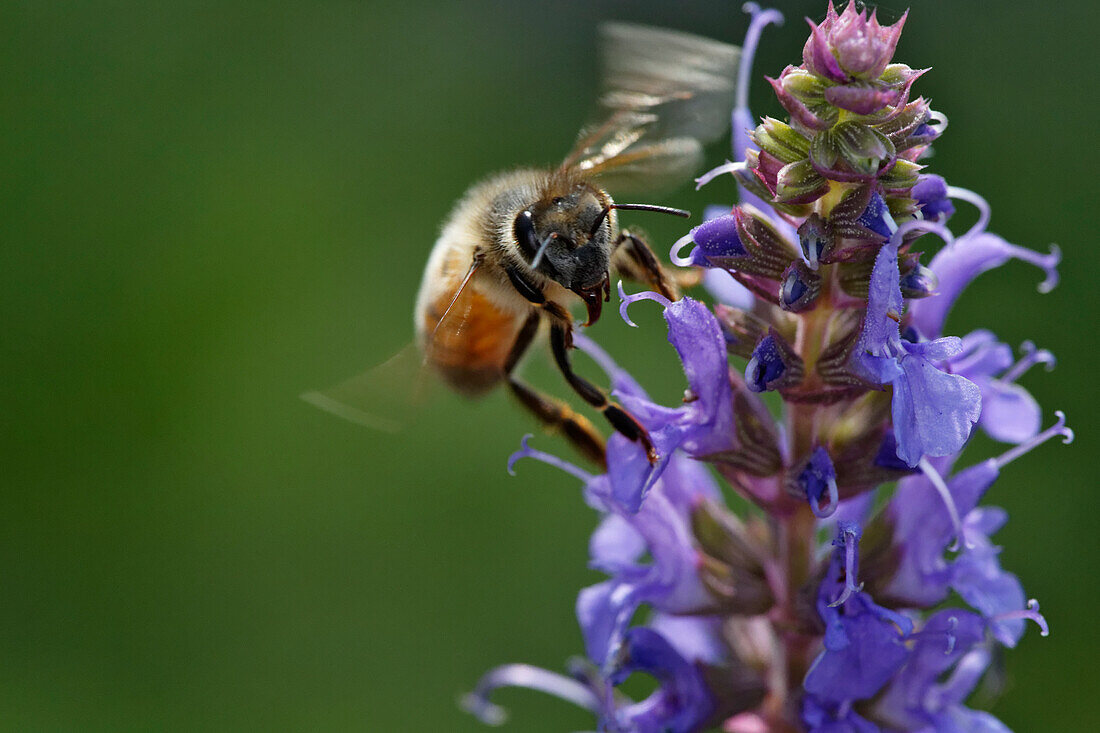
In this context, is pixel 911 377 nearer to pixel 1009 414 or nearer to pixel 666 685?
pixel 1009 414

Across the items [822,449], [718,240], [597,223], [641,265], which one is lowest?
[822,449]

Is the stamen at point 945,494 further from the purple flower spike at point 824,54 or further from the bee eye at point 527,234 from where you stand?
the bee eye at point 527,234

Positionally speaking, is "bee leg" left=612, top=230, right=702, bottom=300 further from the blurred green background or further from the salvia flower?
the blurred green background

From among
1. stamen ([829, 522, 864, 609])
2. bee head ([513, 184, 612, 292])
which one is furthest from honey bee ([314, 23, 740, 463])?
stamen ([829, 522, 864, 609])

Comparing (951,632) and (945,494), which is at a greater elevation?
(945,494)

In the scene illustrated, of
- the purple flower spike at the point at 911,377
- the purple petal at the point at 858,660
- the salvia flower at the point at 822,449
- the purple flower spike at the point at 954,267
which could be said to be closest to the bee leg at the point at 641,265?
the salvia flower at the point at 822,449

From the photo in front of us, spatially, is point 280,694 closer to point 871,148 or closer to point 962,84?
point 871,148

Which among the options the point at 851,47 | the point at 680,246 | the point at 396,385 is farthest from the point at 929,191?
the point at 396,385

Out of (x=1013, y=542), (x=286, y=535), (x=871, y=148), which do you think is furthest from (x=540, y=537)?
(x=871, y=148)
